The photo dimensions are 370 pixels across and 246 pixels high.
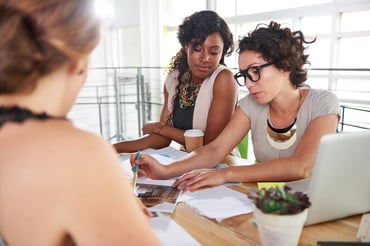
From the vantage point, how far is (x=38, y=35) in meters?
0.49

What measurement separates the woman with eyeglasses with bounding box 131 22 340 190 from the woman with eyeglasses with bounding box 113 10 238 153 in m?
0.31

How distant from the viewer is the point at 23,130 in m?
0.53

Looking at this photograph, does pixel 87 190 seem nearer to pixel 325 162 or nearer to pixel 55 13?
pixel 55 13

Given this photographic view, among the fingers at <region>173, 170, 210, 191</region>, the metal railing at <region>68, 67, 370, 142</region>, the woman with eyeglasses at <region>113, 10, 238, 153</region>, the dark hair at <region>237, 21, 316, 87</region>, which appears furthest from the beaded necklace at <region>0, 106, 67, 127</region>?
the metal railing at <region>68, 67, 370, 142</region>

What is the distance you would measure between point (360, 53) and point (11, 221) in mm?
3751

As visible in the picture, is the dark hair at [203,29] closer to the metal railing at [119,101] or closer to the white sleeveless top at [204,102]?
the white sleeveless top at [204,102]

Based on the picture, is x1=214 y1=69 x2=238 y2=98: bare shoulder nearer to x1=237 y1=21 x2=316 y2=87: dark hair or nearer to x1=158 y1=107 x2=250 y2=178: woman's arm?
x1=158 y1=107 x2=250 y2=178: woman's arm

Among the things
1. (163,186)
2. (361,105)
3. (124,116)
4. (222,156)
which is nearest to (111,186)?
(163,186)

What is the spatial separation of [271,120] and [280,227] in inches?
36.4

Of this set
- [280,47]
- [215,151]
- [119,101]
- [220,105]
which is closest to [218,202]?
[215,151]

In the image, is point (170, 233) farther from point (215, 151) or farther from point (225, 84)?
point (225, 84)

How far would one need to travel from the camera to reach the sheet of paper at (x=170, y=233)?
34.9 inches

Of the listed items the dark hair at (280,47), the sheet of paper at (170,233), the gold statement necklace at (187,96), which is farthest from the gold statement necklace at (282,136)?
the sheet of paper at (170,233)

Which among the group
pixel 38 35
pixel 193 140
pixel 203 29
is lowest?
pixel 193 140
